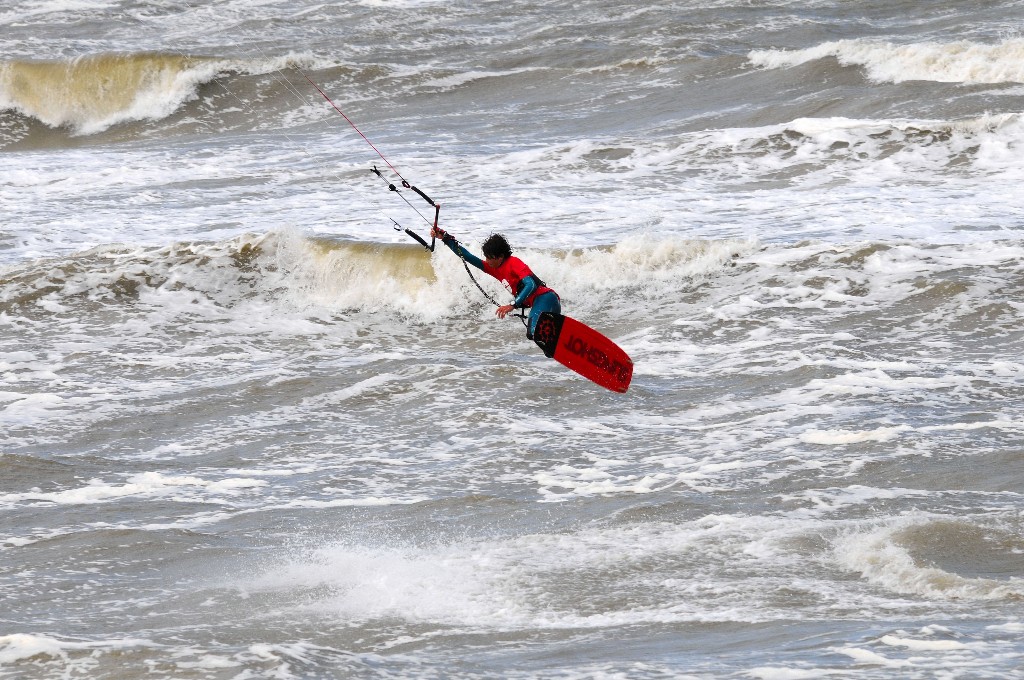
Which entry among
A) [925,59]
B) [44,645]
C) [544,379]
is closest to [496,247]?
[544,379]

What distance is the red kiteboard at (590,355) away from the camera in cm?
941

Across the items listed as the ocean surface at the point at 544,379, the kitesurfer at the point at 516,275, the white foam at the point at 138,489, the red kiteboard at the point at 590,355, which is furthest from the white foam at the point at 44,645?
the red kiteboard at the point at 590,355

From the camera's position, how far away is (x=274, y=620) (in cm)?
673

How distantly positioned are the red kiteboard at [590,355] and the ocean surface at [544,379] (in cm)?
37

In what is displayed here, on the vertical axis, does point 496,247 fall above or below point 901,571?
above

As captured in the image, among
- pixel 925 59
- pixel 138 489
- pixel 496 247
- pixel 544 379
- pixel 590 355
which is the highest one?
pixel 925 59

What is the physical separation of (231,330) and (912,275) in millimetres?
6230

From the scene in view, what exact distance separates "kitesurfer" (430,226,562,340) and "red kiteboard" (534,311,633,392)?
0.30 metres

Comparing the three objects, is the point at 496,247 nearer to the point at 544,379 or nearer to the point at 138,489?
the point at 544,379

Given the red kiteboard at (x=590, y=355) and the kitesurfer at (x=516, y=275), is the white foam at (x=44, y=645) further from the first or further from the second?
the red kiteboard at (x=590, y=355)

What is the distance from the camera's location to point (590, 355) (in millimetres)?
9586

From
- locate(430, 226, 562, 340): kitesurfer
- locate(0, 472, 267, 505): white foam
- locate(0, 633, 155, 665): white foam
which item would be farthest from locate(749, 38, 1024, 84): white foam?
locate(0, 633, 155, 665): white foam

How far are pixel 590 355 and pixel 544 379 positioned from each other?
120 cm

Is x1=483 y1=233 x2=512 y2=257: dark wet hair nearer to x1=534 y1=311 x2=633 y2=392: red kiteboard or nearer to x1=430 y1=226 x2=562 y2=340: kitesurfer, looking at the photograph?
x1=430 y1=226 x2=562 y2=340: kitesurfer
